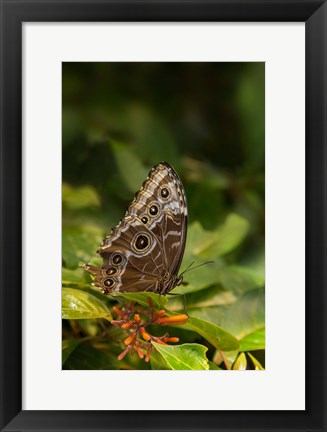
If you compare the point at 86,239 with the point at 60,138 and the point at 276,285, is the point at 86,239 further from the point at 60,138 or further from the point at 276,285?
the point at 276,285

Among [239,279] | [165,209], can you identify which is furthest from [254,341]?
[165,209]

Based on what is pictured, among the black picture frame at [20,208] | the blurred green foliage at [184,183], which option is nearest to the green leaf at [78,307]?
the blurred green foliage at [184,183]

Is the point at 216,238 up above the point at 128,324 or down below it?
above

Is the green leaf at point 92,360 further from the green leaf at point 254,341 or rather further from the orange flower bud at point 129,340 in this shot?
the green leaf at point 254,341

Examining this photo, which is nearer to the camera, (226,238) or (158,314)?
(158,314)

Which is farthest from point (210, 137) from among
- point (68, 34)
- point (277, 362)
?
point (277, 362)

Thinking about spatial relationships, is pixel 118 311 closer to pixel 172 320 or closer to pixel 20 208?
pixel 172 320

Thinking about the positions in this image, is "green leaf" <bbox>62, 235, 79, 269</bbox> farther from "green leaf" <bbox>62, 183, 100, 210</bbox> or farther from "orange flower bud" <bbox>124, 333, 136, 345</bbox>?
"orange flower bud" <bbox>124, 333, 136, 345</bbox>
